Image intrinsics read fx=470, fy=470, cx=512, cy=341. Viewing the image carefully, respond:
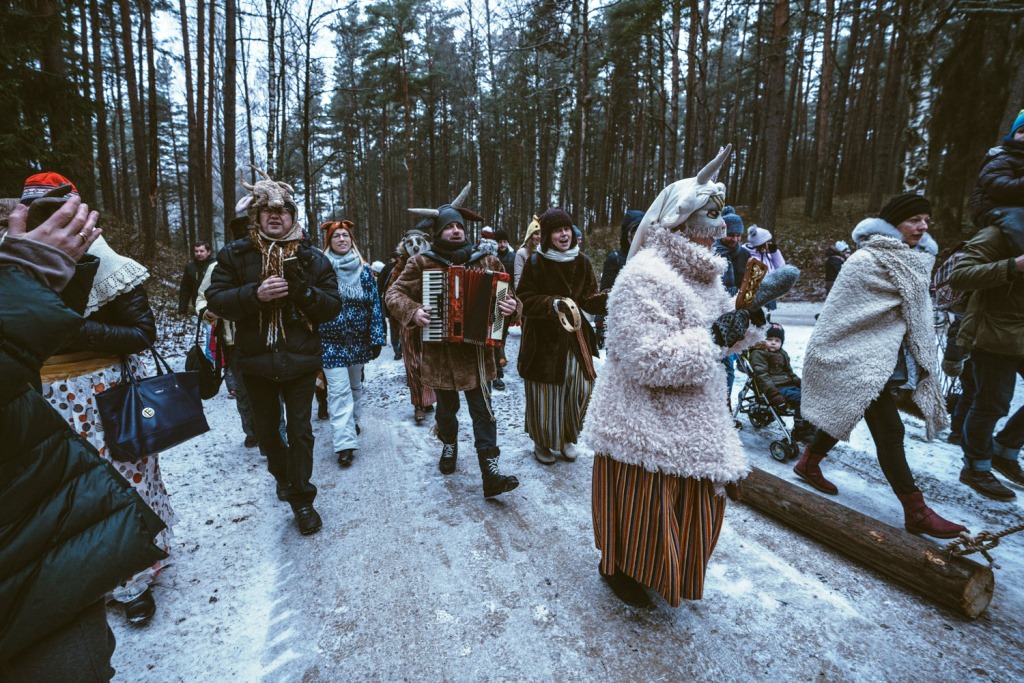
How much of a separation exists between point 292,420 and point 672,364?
2.57 m

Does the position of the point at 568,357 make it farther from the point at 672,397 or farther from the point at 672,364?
the point at 672,364

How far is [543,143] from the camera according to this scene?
24.2m

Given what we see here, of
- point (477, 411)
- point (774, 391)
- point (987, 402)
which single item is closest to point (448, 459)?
point (477, 411)

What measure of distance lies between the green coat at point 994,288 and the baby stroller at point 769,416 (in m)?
1.53

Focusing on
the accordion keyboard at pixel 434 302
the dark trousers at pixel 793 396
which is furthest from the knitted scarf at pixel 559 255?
the dark trousers at pixel 793 396

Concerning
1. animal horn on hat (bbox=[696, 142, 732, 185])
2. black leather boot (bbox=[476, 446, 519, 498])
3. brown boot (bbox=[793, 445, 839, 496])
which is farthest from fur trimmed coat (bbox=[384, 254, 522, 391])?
brown boot (bbox=[793, 445, 839, 496])

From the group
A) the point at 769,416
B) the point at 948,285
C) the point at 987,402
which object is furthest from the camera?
the point at 769,416

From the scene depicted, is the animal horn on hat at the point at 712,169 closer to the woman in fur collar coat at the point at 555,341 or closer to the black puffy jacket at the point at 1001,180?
the woman in fur collar coat at the point at 555,341

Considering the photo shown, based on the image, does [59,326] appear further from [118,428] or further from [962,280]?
[962,280]

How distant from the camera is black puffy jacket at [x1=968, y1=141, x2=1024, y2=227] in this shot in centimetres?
326

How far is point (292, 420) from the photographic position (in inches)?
128

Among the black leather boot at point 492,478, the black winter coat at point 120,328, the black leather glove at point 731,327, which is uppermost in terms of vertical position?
the black leather glove at point 731,327

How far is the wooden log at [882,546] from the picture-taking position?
93.1 inches

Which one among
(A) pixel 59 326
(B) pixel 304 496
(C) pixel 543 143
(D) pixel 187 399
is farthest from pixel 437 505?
(C) pixel 543 143
